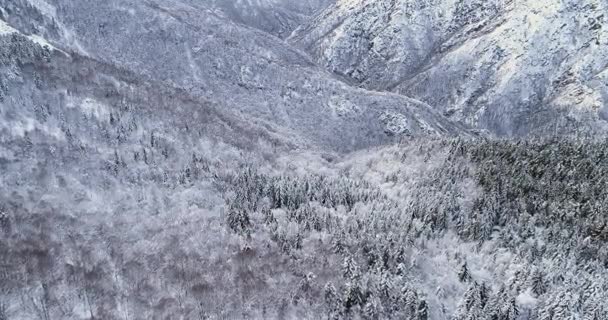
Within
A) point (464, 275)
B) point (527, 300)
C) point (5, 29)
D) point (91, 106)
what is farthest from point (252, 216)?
point (5, 29)

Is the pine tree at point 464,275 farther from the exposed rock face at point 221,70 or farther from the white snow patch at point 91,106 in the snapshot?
the exposed rock face at point 221,70

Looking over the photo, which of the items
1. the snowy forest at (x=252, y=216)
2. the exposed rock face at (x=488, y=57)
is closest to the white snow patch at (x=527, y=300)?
the snowy forest at (x=252, y=216)

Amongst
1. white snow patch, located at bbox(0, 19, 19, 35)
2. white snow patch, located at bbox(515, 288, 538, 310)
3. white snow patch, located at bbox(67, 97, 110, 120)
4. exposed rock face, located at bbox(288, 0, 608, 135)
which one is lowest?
exposed rock face, located at bbox(288, 0, 608, 135)

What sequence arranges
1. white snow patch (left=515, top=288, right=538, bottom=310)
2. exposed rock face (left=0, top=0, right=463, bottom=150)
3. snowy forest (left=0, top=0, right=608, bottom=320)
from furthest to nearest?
exposed rock face (left=0, top=0, right=463, bottom=150)
white snow patch (left=515, top=288, right=538, bottom=310)
snowy forest (left=0, top=0, right=608, bottom=320)

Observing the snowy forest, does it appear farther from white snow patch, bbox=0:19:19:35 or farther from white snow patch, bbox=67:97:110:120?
white snow patch, bbox=0:19:19:35

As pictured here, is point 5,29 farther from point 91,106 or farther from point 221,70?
point 221,70

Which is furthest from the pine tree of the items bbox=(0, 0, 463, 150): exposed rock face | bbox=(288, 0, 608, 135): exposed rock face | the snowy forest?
bbox=(288, 0, 608, 135): exposed rock face

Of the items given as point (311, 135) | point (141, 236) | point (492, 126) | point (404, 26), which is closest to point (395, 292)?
point (141, 236)
